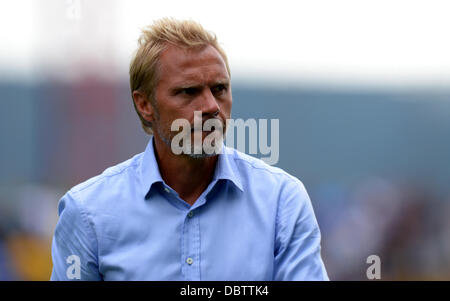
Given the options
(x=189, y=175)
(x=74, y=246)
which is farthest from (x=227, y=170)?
(x=74, y=246)

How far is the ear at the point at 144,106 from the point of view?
2.81 m

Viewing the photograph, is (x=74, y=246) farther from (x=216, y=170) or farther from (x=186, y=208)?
(x=216, y=170)

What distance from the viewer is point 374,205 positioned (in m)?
7.44

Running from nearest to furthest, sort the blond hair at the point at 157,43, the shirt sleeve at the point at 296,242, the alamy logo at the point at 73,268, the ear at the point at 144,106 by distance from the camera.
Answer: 1. the shirt sleeve at the point at 296,242
2. the alamy logo at the point at 73,268
3. the blond hair at the point at 157,43
4. the ear at the point at 144,106

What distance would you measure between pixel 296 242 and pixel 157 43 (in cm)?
106

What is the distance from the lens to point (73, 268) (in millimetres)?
2482

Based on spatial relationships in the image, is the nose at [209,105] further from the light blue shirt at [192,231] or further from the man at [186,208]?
the light blue shirt at [192,231]

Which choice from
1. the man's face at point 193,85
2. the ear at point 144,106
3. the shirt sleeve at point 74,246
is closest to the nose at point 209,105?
the man's face at point 193,85

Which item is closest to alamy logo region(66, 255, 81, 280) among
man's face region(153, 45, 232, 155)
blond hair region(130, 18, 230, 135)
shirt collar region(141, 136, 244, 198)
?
shirt collar region(141, 136, 244, 198)

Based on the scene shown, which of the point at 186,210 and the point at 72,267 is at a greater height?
the point at 186,210
